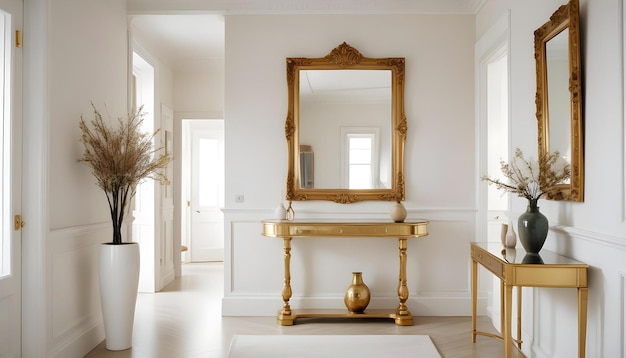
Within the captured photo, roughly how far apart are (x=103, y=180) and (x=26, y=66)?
97 cm

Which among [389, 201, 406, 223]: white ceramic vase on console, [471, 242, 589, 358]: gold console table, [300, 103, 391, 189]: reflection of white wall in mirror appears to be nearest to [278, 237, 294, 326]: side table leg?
[300, 103, 391, 189]: reflection of white wall in mirror

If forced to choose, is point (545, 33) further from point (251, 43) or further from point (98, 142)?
point (98, 142)

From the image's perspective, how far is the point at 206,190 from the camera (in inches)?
356

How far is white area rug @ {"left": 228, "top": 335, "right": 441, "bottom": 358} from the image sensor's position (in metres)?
3.92

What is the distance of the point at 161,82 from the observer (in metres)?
6.64

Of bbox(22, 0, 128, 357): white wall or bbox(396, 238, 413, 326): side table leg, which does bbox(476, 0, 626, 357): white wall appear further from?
bbox(22, 0, 128, 357): white wall

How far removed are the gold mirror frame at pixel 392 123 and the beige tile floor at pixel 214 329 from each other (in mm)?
1180

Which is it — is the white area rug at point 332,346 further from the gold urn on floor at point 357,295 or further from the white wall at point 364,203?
the white wall at point 364,203

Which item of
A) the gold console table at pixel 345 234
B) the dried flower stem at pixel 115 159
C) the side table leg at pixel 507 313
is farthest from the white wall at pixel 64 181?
the side table leg at pixel 507 313

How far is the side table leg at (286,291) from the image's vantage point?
4785 millimetres

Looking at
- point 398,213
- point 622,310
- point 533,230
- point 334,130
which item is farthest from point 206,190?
point 622,310

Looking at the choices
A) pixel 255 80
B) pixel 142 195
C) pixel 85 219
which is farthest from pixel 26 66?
pixel 142 195

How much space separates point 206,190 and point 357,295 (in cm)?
481

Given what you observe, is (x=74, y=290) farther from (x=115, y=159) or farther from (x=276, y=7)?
(x=276, y=7)
